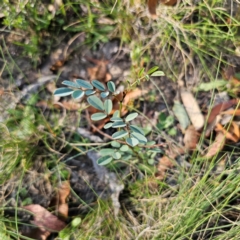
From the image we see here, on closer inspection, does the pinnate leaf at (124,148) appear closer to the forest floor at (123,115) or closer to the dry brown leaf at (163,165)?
the forest floor at (123,115)

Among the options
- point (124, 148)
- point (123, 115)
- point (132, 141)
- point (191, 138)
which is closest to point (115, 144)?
point (124, 148)

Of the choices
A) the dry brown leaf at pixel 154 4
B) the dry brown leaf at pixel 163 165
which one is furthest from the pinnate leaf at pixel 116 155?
the dry brown leaf at pixel 154 4

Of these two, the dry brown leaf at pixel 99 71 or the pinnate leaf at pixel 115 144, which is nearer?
the pinnate leaf at pixel 115 144

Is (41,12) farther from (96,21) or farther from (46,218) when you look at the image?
(46,218)

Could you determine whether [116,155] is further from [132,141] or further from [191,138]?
[191,138]

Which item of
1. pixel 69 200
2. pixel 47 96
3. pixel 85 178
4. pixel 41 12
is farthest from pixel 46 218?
pixel 41 12
